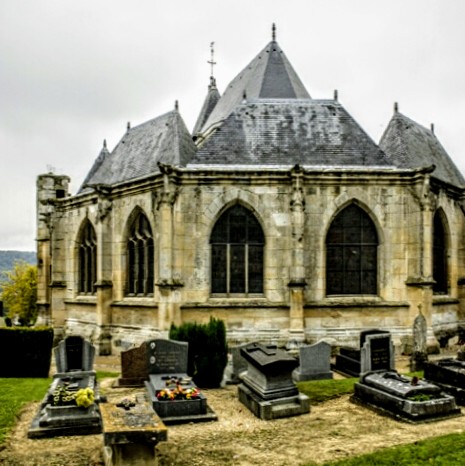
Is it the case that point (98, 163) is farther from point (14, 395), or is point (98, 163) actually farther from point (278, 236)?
point (14, 395)

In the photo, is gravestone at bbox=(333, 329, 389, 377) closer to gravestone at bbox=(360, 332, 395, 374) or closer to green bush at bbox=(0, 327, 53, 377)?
gravestone at bbox=(360, 332, 395, 374)

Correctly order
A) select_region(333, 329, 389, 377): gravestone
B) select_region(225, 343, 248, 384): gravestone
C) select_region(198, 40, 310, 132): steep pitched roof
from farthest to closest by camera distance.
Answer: select_region(198, 40, 310, 132): steep pitched roof → select_region(333, 329, 389, 377): gravestone → select_region(225, 343, 248, 384): gravestone

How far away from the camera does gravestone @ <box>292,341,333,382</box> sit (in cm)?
1418

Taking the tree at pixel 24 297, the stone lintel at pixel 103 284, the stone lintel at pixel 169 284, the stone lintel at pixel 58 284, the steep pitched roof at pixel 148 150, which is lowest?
the tree at pixel 24 297

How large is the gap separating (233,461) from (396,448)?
2563 millimetres

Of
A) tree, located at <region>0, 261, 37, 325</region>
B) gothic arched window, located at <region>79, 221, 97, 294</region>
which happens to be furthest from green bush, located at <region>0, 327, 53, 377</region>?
tree, located at <region>0, 261, 37, 325</region>

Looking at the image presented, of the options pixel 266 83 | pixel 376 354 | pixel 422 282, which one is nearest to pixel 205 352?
pixel 376 354

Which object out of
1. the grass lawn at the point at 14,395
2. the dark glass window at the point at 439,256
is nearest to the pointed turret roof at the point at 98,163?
the grass lawn at the point at 14,395

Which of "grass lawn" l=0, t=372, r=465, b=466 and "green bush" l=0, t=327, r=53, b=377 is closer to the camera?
"grass lawn" l=0, t=372, r=465, b=466

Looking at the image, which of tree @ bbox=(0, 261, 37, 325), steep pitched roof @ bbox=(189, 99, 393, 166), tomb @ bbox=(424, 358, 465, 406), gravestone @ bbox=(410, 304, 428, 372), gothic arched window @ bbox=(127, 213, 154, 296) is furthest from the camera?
tree @ bbox=(0, 261, 37, 325)

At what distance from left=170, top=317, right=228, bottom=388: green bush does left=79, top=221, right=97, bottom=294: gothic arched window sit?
882cm

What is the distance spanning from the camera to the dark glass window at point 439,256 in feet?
66.7

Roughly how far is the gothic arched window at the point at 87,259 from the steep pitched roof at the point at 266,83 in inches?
323

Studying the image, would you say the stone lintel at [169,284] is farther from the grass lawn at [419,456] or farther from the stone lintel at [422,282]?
the grass lawn at [419,456]
